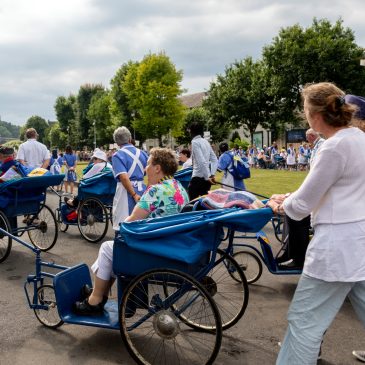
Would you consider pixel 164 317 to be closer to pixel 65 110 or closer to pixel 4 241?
pixel 4 241

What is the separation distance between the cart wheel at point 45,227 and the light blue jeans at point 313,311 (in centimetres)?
525

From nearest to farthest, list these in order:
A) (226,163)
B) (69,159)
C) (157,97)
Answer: (226,163) < (69,159) < (157,97)

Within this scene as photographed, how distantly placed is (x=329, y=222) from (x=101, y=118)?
71.7 metres

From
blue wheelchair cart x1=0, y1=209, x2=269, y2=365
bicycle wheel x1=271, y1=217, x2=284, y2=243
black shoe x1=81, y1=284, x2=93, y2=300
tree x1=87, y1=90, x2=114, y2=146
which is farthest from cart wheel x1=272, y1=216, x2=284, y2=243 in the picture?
tree x1=87, y1=90, x2=114, y2=146

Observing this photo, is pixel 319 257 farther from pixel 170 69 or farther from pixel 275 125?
pixel 170 69

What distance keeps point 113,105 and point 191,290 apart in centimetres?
5972

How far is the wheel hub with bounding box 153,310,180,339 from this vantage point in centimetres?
323

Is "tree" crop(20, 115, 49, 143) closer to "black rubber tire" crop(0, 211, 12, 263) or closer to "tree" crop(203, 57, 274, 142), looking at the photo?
"tree" crop(203, 57, 274, 142)

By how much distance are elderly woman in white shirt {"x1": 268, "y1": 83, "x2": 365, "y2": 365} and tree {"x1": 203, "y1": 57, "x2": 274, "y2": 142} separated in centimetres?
4336

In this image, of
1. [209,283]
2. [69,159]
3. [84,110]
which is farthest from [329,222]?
[84,110]

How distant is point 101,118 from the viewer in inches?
2827

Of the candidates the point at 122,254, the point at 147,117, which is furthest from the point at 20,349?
the point at 147,117

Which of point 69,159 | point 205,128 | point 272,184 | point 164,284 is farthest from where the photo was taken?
point 205,128

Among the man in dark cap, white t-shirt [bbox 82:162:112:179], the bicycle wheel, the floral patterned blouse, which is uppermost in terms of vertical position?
the man in dark cap
